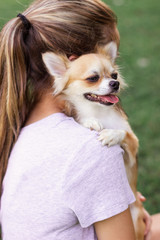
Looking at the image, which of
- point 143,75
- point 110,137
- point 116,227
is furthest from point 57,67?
point 143,75

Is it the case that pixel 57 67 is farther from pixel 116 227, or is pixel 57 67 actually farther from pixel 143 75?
pixel 143 75

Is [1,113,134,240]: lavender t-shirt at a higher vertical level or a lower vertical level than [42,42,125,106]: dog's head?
lower

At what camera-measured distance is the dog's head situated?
1.81 metres

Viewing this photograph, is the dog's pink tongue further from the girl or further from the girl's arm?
the girl's arm

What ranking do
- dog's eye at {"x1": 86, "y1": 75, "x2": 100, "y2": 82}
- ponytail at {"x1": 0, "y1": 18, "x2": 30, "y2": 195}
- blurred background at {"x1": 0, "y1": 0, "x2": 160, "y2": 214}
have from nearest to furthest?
ponytail at {"x1": 0, "y1": 18, "x2": 30, "y2": 195}, dog's eye at {"x1": 86, "y1": 75, "x2": 100, "y2": 82}, blurred background at {"x1": 0, "y1": 0, "x2": 160, "y2": 214}

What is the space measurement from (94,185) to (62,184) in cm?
12

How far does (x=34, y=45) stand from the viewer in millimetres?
→ 1767

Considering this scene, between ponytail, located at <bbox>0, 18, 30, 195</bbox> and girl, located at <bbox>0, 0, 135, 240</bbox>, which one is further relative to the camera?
ponytail, located at <bbox>0, 18, 30, 195</bbox>

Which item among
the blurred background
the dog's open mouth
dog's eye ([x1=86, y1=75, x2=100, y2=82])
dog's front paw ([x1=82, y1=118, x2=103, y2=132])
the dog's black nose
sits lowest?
the blurred background

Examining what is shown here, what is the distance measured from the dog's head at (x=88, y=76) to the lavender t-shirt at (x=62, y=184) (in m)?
0.27

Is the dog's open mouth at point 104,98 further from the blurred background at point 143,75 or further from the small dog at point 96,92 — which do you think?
the blurred background at point 143,75

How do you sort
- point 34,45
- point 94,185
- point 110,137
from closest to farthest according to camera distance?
point 94,185, point 110,137, point 34,45

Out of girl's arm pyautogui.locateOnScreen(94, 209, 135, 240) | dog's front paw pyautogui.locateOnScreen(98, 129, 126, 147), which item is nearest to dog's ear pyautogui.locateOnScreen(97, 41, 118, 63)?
dog's front paw pyautogui.locateOnScreen(98, 129, 126, 147)

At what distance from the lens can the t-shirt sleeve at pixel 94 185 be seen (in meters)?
1.51
